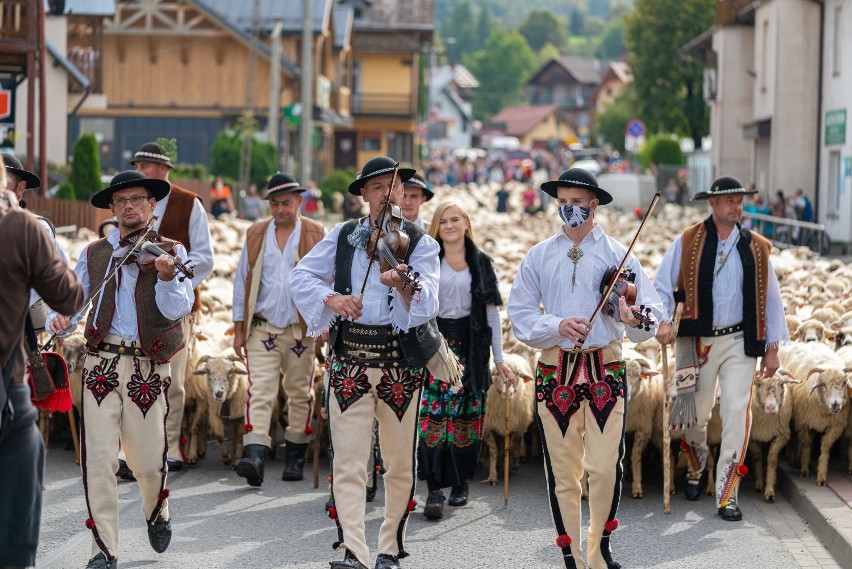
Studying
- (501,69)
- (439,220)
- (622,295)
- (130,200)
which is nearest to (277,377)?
(439,220)

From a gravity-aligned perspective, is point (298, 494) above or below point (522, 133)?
below

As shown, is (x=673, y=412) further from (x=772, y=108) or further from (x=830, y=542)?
(x=772, y=108)

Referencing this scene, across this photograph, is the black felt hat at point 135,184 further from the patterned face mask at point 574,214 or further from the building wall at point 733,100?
the building wall at point 733,100

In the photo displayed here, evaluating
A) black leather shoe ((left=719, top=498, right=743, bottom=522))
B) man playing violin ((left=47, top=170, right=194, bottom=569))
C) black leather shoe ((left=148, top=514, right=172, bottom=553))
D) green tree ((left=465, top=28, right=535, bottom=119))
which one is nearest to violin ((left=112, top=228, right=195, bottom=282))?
man playing violin ((left=47, top=170, right=194, bottom=569))

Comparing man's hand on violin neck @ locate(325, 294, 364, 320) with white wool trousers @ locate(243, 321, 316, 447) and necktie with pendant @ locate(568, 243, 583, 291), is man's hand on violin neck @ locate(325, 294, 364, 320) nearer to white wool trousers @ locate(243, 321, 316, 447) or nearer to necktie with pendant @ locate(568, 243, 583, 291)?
necktie with pendant @ locate(568, 243, 583, 291)

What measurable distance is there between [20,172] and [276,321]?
98.1 inches

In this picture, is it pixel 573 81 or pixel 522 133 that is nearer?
pixel 522 133

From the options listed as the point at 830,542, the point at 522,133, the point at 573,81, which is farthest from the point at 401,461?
the point at 573,81

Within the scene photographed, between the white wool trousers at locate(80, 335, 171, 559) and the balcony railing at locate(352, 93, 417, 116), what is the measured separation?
53815 mm

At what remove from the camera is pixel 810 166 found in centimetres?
3312

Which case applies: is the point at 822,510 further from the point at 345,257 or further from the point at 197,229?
the point at 197,229

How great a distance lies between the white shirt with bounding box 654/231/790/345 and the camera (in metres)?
8.44

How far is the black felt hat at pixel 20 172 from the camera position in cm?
738

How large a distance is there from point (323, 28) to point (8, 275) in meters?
45.0
